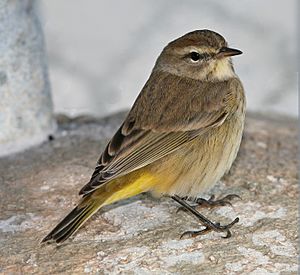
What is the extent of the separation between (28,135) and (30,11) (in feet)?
2.86

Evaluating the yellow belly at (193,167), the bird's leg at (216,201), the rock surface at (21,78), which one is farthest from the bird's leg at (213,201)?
the rock surface at (21,78)

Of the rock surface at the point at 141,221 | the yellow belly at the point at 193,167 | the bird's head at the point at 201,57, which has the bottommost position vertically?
the rock surface at the point at 141,221

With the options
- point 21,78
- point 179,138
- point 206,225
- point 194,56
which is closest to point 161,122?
point 179,138

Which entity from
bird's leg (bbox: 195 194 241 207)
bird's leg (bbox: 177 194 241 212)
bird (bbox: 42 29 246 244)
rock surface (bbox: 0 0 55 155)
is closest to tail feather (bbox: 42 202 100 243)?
bird (bbox: 42 29 246 244)

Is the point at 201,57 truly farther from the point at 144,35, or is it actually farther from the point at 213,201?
the point at 144,35

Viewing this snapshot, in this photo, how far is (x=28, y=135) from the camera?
6051 mm

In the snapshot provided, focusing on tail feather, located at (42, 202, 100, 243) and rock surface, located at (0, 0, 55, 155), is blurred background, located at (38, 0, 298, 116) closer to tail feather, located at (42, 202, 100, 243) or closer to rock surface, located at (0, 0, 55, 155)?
rock surface, located at (0, 0, 55, 155)

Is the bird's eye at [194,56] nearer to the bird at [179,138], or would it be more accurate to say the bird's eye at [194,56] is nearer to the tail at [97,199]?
the bird at [179,138]

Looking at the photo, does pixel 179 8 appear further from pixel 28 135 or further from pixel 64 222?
pixel 64 222

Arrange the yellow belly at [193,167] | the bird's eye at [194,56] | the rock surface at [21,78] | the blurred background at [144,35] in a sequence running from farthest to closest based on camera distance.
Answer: the blurred background at [144,35] < the rock surface at [21,78] < the bird's eye at [194,56] < the yellow belly at [193,167]

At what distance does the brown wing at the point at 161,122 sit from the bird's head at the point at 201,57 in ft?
0.25

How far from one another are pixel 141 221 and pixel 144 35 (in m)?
3.50

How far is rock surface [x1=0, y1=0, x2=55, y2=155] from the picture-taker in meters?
5.79

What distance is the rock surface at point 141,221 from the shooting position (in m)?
4.42
